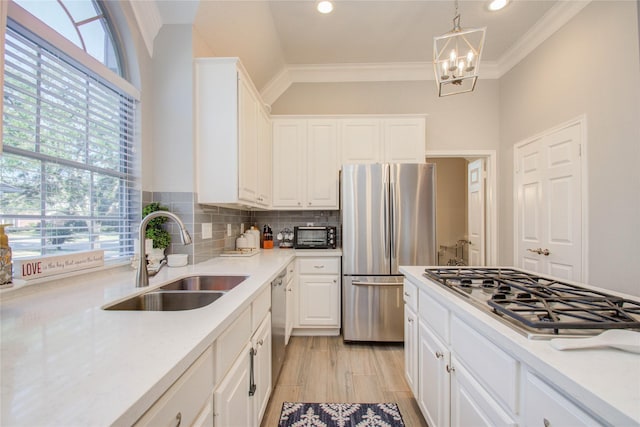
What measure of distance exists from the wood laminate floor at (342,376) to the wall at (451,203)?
118 inches

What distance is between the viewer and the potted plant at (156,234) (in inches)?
69.3

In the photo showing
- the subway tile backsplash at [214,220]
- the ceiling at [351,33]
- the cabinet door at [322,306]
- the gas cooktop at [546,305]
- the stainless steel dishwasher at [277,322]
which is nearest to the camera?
the gas cooktop at [546,305]

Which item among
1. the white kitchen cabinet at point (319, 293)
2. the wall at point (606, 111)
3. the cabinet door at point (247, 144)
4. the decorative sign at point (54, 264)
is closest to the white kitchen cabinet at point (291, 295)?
the white kitchen cabinet at point (319, 293)

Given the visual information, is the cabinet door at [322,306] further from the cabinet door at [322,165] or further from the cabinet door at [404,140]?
the cabinet door at [404,140]

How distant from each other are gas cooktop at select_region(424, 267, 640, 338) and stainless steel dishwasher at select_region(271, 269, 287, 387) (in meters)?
0.99

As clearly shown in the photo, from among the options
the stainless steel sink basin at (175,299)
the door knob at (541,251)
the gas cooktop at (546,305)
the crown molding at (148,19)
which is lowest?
the stainless steel sink basin at (175,299)

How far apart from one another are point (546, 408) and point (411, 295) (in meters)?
0.99

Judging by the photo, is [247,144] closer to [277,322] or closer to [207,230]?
[207,230]

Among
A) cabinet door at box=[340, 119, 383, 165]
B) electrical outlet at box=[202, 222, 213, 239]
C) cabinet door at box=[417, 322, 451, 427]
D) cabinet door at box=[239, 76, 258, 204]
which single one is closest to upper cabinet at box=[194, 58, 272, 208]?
cabinet door at box=[239, 76, 258, 204]

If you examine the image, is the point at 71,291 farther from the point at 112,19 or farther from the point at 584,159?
the point at 584,159

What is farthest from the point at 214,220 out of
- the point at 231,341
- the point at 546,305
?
the point at 546,305

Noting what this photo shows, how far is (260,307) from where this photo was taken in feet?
4.52

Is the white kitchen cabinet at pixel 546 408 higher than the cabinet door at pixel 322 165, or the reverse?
the cabinet door at pixel 322 165

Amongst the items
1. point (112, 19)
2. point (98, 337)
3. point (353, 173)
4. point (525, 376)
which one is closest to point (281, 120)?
point (353, 173)
